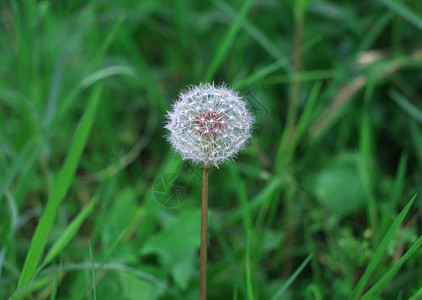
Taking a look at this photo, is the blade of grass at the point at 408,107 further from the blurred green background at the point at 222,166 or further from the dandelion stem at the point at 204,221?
the dandelion stem at the point at 204,221

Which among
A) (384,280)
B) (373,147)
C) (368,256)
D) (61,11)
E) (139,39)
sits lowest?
(384,280)

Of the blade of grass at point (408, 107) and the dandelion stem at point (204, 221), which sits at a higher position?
the blade of grass at point (408, 107)

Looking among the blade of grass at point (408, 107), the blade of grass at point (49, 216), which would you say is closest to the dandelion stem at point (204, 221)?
the blade of grass at point (49, 216)

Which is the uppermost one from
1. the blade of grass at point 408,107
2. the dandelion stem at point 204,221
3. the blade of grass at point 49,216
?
the blade of grass at point 408,107

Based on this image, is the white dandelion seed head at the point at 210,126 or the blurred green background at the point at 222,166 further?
the blurred green background at the point at 222,166

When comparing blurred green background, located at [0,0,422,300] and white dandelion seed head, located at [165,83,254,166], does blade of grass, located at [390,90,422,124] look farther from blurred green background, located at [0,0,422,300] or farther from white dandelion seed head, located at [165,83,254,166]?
white dandelion seed head, located at [165,83,254,166]

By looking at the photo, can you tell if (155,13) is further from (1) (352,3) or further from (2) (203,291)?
(2) (203,291)

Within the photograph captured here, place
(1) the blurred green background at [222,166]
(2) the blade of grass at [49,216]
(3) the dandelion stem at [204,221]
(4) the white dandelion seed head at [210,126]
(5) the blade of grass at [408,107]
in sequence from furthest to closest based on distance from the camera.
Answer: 1. (5) the blade of grass at [408,107]
2. (1) the blurred green background at [222,166]
3. (2) the blade of grass at [49,216]
4. (4) the white dandelion seed head at [210,126]
5. (3) the dandelion stem at [204,221]

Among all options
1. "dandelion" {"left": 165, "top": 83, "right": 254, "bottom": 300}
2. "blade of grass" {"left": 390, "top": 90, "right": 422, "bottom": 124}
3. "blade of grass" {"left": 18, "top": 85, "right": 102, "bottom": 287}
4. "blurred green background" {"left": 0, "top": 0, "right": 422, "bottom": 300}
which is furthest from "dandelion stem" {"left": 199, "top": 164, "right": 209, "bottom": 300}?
"blade of grass" {"left": 390, "top": 90, "right": 422, "bottom": 124}

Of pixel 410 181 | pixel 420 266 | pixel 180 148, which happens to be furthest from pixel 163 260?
pixel 410 181
